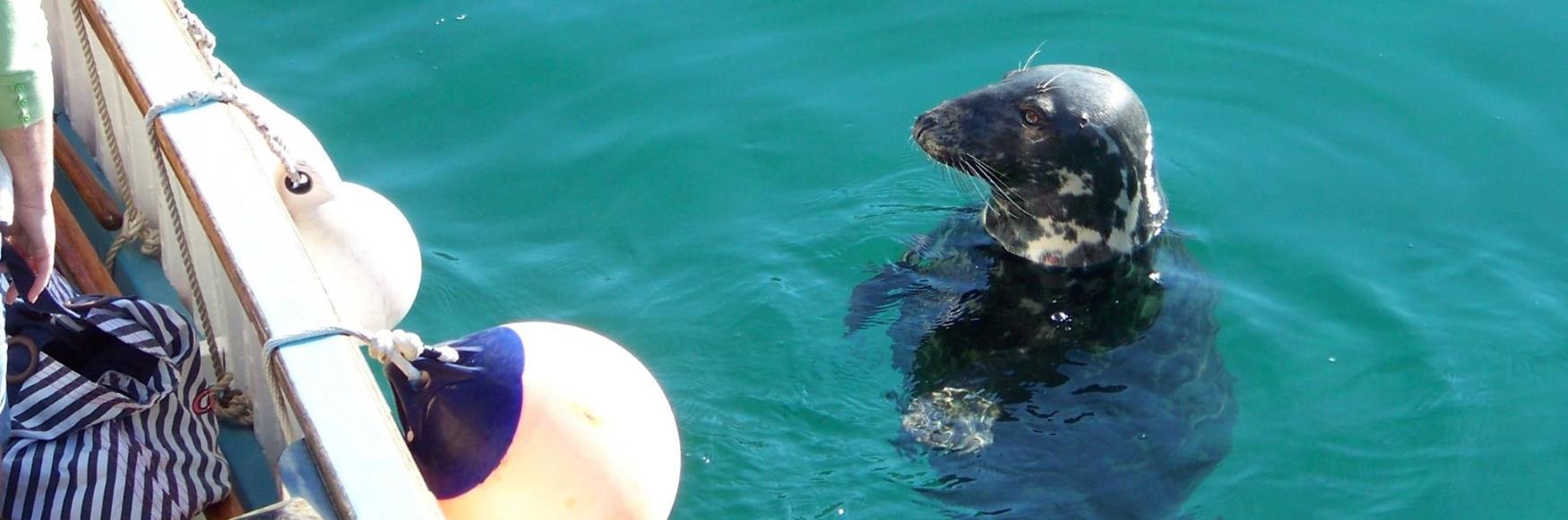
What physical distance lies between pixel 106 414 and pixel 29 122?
97 centimetres

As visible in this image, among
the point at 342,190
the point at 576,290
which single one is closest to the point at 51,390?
the point at 342,190

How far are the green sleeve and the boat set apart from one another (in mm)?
505

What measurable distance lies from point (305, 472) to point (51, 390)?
37.6 inches

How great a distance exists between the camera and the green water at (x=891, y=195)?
18.7 ft

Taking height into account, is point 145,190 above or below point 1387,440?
above

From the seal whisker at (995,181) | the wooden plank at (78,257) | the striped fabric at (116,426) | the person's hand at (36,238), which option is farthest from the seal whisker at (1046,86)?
the person's hand at (36,238)

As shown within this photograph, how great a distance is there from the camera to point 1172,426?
5.13m

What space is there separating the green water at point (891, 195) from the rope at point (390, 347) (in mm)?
2179

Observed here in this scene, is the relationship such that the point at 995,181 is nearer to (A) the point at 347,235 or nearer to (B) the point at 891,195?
(B) the point at 891,195

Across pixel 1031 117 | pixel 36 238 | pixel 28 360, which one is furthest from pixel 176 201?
pixel 1031 117

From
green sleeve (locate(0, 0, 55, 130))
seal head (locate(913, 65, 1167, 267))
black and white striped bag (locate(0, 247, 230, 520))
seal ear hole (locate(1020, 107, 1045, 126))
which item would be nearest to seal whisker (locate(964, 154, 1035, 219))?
seal head (locate(913, 65, 1167, 267))

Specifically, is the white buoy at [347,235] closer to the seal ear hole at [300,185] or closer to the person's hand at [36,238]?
the seal ear hole at [300,185]

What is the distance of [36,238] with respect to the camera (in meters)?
3.10

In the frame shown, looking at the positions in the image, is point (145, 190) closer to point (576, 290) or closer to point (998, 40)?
point (576, 290)
